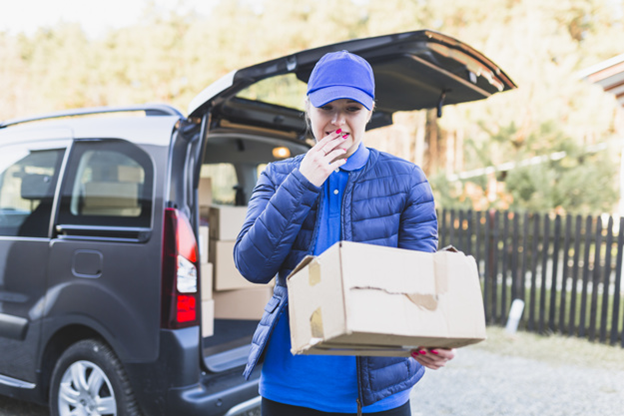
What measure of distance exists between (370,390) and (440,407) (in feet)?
9.29

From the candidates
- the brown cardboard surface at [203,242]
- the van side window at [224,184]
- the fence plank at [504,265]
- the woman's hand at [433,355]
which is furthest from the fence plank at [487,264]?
the woman's hand at [433,355]

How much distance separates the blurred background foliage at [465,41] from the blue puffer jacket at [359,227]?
21.9 feet

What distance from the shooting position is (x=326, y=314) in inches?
44.5

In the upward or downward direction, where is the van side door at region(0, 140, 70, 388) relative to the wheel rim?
upward

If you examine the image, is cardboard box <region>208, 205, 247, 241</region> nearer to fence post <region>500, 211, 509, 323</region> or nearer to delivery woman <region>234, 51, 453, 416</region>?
delivery woman <region>234, 51, 453, 416</region>

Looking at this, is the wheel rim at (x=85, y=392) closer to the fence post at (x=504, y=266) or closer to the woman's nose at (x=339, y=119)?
the woman's nose at (x=339, y=119)

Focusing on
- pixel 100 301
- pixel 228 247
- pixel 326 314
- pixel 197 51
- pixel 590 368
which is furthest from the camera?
pixel 197 51

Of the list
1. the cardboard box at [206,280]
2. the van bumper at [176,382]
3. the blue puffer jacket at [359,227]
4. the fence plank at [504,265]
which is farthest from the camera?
the fence plank at [504,265]

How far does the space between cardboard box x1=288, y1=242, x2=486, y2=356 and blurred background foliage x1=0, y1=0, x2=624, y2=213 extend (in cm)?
695

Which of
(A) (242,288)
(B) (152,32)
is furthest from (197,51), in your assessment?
(A) (242,288)

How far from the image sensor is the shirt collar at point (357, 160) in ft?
5.03

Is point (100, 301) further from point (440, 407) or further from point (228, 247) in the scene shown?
point (440, 407)

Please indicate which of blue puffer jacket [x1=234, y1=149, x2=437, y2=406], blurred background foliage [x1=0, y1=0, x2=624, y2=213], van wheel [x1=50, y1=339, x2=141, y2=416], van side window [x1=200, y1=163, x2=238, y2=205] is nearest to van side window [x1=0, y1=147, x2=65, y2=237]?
van wheel [x1=50, y1=339, x2=141, y2=416]

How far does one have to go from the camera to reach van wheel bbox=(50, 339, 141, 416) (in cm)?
266
